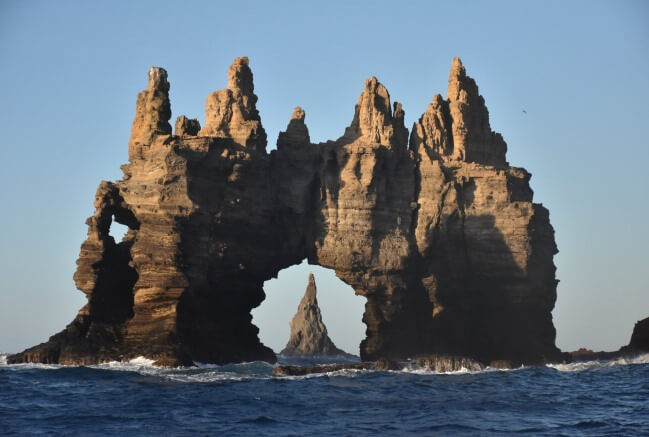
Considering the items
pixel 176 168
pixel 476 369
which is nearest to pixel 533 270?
pixel 476 369

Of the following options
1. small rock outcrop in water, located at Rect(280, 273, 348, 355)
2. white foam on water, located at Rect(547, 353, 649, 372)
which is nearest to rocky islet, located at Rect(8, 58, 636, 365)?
white foam on water, located at Rect(547, 353, 649, 372)

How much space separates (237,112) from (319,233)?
10796mm

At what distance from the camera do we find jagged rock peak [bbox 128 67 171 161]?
236 ft

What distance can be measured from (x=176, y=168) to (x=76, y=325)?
1249cm

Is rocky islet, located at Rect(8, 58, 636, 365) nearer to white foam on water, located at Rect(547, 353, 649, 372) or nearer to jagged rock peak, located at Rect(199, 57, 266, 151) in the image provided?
jagged rock peak, located at Rect(199, 57, 266, 151)

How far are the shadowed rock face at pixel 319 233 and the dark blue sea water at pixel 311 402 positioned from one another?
23.5 ft

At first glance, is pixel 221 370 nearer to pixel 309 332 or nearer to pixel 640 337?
pixel 640 337

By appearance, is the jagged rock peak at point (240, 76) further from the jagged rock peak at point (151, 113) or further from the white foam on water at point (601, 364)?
the white foam on water at point (601, 364)

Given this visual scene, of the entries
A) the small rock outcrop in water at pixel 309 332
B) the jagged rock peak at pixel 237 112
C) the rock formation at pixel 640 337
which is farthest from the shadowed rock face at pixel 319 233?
the small rock outcrop in water at pixel 309 332

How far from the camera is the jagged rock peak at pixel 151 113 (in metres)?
72.0

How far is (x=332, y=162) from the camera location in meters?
77.0

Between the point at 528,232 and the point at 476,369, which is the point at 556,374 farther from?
the point at 528,232

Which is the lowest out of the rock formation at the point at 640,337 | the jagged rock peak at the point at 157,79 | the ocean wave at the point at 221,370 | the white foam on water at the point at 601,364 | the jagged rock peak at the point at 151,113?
the ocean wave at the point at 221,370

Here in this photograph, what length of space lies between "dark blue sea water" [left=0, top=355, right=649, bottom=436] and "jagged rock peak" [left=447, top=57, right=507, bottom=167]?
2264 cm
